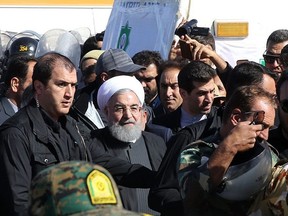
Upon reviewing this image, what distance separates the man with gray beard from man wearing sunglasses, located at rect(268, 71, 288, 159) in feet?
3.78

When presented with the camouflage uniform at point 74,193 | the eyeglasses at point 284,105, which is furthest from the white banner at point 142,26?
the camouflage uniform at point 74,193

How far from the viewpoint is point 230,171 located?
143 inches

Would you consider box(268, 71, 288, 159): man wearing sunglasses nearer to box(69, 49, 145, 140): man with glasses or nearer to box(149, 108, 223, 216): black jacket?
box(149, 108, 223, 216): black jacket

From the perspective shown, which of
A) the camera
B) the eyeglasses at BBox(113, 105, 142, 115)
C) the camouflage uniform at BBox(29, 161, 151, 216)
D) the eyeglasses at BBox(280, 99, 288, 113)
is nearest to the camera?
the camouflage uniform at BBox(29, 161, 151, 216)

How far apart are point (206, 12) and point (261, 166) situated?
1167 cm

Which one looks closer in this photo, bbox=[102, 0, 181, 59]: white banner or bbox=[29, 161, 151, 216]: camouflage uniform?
bbox=[29, 161, 151, 216]: camouflage uniform

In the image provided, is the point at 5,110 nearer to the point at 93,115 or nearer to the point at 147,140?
the point at 93,115

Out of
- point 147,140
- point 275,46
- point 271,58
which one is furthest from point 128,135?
point 275,46

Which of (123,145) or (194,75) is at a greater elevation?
(194,75)

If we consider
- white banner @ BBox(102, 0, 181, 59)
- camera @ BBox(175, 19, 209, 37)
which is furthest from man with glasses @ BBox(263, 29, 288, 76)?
white banner @ BBox(102, 0, 181, 59)

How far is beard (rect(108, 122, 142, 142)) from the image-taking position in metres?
5.67

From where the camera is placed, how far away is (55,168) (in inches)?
92.4

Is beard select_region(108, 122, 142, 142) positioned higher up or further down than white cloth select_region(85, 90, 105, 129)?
higher up

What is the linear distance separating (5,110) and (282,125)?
3.07 meters
